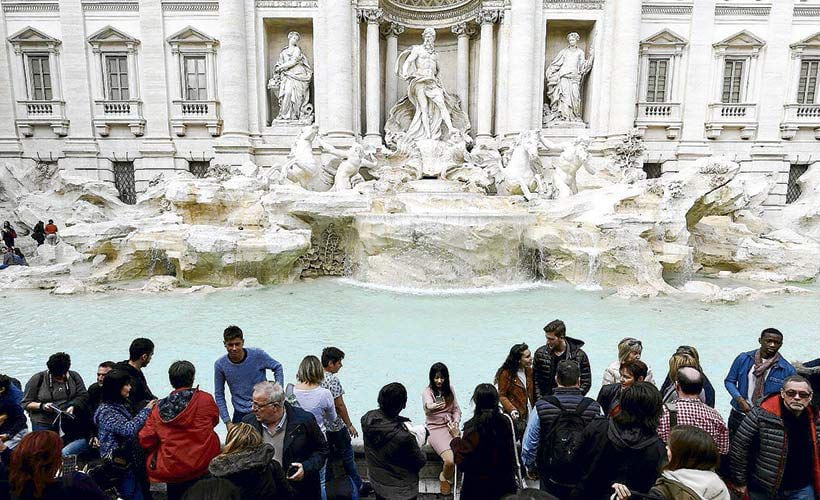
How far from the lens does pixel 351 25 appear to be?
1369cm

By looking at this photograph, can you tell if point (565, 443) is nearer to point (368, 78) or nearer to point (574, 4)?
point (368, 78)

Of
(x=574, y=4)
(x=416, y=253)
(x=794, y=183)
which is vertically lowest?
(x=416, y=253)

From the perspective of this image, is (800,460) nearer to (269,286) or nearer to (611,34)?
(269,286)

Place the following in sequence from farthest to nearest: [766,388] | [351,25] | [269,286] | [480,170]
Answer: [351,25] → [480,170] → [269,286] → [766,388]

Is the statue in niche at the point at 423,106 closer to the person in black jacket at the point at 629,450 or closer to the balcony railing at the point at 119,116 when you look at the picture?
the balcony railing at the point at 119,116

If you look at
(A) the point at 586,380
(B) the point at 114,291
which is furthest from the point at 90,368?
(A) the point at 586,380

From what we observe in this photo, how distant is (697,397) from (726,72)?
54.1 ft

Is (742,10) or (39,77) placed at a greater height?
(742,10)

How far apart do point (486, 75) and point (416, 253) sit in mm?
7932

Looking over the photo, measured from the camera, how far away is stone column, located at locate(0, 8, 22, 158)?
14594 millimetres

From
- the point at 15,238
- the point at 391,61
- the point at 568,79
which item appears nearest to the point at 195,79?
the point at 391,61

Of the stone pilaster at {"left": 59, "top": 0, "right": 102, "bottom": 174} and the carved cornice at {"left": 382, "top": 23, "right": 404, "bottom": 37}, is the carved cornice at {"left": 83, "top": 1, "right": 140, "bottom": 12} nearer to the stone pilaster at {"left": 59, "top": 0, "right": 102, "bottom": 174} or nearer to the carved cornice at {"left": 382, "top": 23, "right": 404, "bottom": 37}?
the stone pilaster at {"left": 59, "top": 0, "right": 102, "bottom": 174}

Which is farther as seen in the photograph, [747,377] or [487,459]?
[747,377]

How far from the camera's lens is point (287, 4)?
14.0 m
